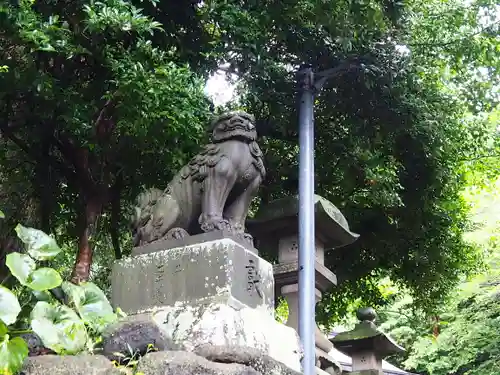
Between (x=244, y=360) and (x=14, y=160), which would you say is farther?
(x=14, y=160)

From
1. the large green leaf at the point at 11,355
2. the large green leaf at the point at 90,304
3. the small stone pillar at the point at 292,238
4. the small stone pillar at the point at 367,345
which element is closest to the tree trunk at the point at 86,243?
the small stone pillar at the point at 292,238

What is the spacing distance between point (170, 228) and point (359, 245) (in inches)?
231

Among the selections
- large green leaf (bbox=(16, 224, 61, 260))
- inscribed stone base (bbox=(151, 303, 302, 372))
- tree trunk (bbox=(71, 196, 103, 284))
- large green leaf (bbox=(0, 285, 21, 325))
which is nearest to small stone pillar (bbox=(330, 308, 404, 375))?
tree trunk (bbox=(71, 196, 103, 284))

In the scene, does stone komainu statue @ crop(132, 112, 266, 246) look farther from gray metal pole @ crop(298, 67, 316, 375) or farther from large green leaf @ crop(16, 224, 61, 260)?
large green leaf @ crop(16, 224, 61, 260)

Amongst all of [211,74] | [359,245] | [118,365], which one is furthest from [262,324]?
[359,245]

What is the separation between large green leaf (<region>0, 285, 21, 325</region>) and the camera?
9.34 feet

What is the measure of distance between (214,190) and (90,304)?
1.43 m

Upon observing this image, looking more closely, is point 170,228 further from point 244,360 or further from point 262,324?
point 244,360

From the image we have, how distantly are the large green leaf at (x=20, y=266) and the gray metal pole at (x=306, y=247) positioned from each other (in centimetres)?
264

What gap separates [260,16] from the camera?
22.0 ft

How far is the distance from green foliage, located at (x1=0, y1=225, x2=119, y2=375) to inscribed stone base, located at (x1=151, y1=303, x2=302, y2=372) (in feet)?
1.93

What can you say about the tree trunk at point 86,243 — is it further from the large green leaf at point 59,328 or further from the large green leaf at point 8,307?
the large green leaf at point 8,307

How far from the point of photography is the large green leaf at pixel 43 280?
306 cm

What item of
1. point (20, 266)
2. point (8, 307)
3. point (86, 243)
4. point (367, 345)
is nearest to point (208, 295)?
point (20, 266)
